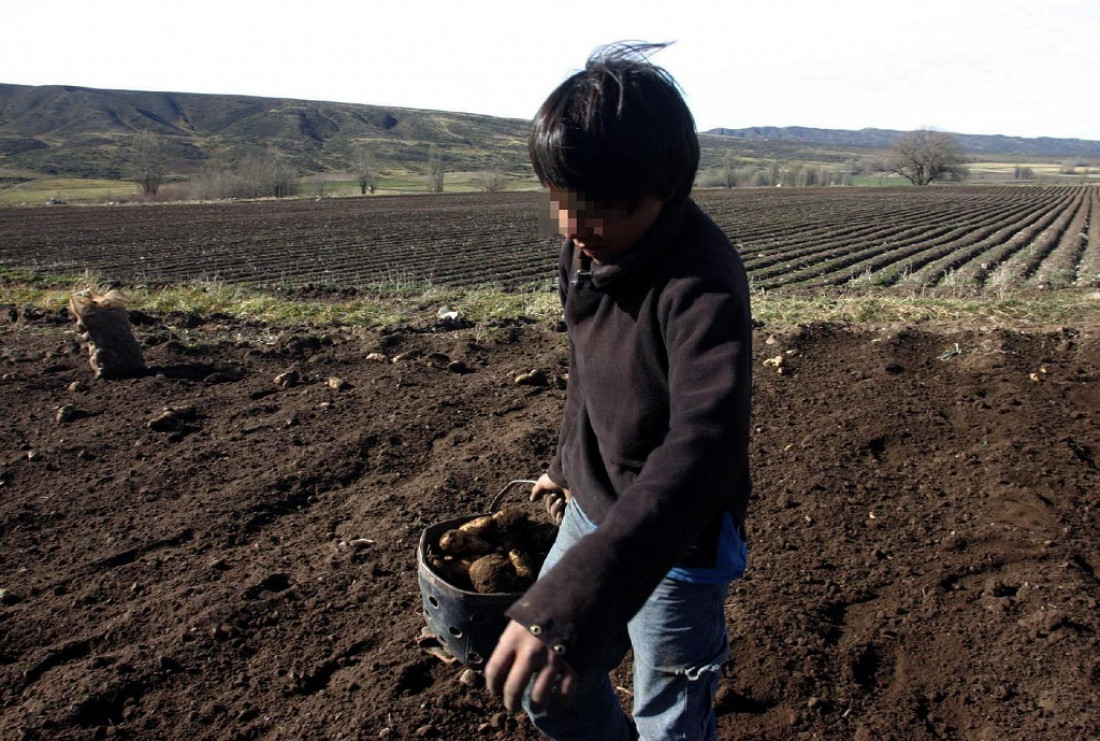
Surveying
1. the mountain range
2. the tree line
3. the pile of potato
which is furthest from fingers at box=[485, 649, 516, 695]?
the mountain range

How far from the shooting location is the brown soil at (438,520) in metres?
2.55

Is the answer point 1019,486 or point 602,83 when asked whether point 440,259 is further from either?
point 602,83

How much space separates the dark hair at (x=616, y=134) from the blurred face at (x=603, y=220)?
1cm

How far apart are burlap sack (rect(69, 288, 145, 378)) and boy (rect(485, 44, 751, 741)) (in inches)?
213

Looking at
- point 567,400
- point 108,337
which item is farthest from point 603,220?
point 108,337

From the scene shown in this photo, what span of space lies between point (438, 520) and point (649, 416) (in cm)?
242

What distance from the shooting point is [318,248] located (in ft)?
66.2

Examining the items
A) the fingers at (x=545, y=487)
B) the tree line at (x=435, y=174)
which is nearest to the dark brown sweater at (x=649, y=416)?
the fingers at (x=545, y=487)

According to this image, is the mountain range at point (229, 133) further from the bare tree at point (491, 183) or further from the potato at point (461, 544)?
the potato at point (461, 544)

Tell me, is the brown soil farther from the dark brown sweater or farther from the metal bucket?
the dark brown sweater

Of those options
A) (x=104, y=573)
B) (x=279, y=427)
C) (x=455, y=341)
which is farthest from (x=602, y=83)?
(x=455, y=341)

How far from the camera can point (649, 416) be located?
1.51m

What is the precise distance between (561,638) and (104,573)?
293 centimetres

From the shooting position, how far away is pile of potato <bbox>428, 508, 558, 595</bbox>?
221 cm
